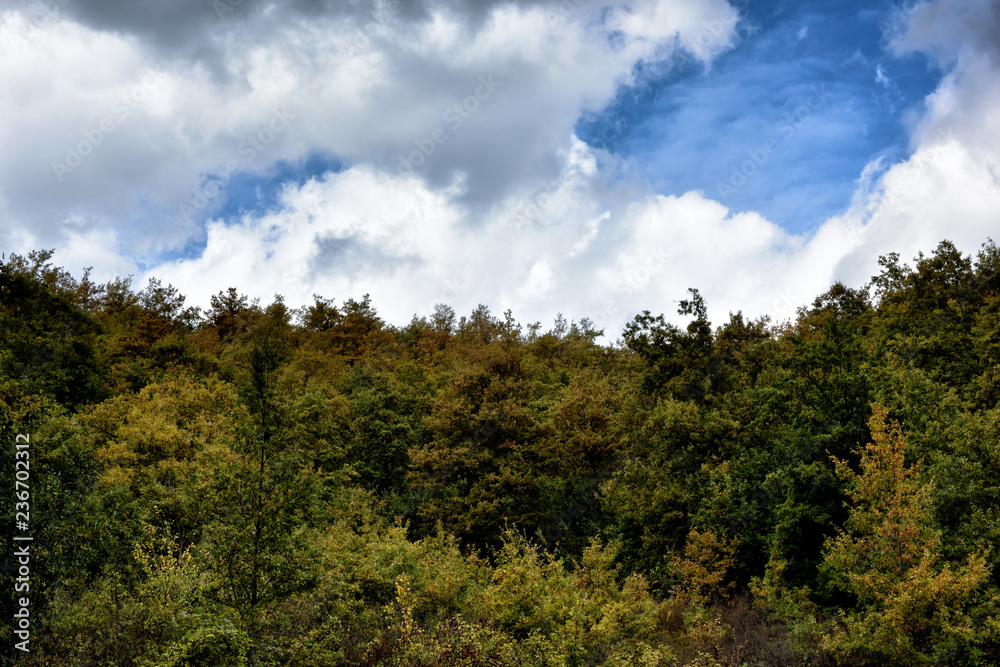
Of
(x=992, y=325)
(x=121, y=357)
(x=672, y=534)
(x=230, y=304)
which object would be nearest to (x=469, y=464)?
(x=672, y=534)

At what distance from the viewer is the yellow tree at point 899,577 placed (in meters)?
16.3

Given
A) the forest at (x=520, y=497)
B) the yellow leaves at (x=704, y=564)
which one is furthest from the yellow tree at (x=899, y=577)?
the yellow leaves at (x=704, y=564)

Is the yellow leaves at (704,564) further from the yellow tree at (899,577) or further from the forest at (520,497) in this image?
the yellow tree at (899,577)

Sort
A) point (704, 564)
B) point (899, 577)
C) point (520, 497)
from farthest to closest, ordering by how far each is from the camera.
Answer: point (520, 497)
point (704, 564)
point (899, 577)

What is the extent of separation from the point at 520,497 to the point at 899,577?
16.1 m

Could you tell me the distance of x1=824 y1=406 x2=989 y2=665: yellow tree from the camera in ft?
53.4

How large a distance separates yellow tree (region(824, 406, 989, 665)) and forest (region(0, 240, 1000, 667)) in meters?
0.10

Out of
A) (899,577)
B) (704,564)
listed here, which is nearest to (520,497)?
(704,564)

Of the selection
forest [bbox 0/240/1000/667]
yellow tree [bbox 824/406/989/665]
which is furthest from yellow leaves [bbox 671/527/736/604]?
yellow tree [bbox 824/406/989/665]

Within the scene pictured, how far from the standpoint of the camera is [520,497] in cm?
2998

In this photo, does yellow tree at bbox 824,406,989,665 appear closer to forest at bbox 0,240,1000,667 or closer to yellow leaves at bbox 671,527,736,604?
forest at bbox 0,240,1000,667

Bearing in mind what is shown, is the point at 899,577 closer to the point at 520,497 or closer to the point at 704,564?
the point at 704,564

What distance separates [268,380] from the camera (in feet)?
43.8

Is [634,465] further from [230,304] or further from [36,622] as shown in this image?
[230,304]
